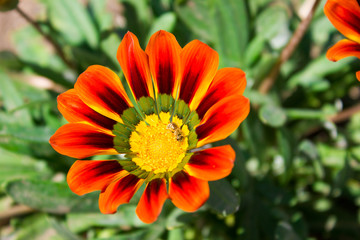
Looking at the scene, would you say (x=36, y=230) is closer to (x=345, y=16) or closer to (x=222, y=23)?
(x=222, y=23)

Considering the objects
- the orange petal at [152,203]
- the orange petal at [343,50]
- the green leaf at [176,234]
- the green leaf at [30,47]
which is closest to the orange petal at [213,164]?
Answer: the orange petal at [152,203]

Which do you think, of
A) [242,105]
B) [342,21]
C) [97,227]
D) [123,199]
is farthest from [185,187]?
[97,227]

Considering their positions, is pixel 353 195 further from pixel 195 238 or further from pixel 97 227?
pixel 97 227

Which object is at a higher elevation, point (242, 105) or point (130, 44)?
point (130, 44)

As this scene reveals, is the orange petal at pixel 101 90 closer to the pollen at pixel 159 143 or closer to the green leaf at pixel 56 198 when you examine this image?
the pollen at pixel 159 143

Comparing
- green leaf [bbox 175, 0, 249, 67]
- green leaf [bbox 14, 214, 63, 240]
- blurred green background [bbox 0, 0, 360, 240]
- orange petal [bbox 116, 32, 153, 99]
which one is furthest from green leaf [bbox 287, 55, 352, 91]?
green leaf [bbox 14, 214, 63, 240]

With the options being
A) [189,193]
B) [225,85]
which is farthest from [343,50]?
[189,193]

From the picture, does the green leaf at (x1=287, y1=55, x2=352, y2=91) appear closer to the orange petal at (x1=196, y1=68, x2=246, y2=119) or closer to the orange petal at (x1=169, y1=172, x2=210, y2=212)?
the orange petal at (x1=196, y1=68, x2=246, y2=119)
